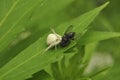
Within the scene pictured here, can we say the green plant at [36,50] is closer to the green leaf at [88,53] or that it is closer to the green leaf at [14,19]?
the green leaf at [14,19]

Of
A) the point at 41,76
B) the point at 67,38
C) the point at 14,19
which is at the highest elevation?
the point at 14,19

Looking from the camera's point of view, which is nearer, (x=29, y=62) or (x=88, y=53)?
(x=29, y=62)

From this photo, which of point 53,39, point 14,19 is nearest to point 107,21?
point 53,39

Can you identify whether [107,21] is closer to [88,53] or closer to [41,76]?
[88,53]

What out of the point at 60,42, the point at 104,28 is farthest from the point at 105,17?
the point at 60,42

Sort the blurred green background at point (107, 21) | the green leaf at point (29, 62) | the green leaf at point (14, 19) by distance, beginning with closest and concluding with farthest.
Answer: the green leaf at point (29, 62) < the green leaf at point (14, 19) < the blurred green background at point (107, 21)

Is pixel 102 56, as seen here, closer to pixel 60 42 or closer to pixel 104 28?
pixel 104 28

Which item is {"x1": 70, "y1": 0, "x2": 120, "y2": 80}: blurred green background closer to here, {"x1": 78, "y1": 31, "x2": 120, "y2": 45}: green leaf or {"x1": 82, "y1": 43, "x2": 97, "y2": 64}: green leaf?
{"x1": 82, "y1": 43, "x2": 97, "y2": 64}: green leaf

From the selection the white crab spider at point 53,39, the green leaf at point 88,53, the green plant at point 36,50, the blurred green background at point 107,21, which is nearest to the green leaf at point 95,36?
the green plant at point 36,50

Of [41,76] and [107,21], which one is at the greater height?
[107,21]

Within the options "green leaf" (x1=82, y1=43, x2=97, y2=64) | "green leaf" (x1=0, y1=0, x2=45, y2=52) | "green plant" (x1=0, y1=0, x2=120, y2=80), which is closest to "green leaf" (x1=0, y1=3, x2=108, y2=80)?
"green plant" (x1=0, y1=0, x2=120, y2=80)
